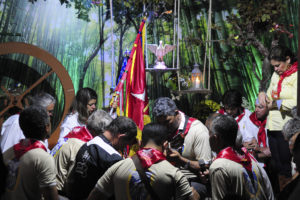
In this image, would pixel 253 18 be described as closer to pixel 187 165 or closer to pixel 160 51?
pixel 160 51

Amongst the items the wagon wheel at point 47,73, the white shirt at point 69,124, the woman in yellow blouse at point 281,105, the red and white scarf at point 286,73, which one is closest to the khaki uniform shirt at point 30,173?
the white shirt at point 69,124

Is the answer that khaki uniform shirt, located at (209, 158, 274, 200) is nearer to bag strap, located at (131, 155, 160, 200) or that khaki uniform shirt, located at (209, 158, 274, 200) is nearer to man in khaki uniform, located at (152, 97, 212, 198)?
bag strap, located at (131, 155, 160, 200)

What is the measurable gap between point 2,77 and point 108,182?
12.3 feet

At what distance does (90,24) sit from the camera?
649 cm

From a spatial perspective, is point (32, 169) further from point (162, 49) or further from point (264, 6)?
point (264, 6)

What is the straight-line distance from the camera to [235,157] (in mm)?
2838

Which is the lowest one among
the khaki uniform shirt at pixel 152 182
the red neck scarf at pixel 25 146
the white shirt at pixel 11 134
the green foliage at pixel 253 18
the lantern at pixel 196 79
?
the khaki uniform shirt at pixel 152 182

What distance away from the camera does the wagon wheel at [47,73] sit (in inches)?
235

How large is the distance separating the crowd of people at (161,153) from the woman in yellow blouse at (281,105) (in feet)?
0.03

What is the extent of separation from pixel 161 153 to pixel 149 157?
0.33ft

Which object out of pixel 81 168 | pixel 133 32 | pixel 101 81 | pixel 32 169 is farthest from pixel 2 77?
pixel 32 169

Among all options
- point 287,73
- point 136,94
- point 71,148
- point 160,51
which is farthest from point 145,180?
point 160,51

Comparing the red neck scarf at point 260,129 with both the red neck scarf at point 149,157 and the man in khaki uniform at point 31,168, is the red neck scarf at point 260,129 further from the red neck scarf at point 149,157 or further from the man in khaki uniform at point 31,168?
the man in khaki uniform at point 31,168

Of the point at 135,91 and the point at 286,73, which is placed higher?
the point at 286,73
